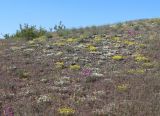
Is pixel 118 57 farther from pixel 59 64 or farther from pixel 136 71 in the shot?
pixel 136 71

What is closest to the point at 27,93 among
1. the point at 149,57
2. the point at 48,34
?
the point at 149,57

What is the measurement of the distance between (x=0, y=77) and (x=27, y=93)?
3228 mm

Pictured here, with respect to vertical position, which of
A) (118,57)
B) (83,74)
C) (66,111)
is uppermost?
(118,57)

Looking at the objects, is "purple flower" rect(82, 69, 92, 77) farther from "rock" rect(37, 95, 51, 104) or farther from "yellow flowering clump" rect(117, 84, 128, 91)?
"rock" rect(37, 95, 51, 104)

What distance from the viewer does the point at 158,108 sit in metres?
16.5

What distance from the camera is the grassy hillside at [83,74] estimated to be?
1719 cm

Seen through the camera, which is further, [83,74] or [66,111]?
[83,74]

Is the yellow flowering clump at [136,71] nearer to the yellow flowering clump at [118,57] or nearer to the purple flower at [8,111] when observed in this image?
the yellow flowering clump at [118,57]

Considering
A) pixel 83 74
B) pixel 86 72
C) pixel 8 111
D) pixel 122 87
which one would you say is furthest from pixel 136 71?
pixel 8 111

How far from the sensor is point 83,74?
22.5 m

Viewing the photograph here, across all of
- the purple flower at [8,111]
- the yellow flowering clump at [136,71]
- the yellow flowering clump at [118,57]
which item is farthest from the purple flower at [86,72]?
the purple flower at [8,111]

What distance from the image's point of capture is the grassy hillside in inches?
677

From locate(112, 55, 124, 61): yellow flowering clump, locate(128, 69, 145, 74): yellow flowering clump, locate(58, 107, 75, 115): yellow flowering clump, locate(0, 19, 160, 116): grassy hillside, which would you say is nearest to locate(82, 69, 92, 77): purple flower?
locate(0, 19, 160, 116): grassy hillside

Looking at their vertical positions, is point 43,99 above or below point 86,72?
below
